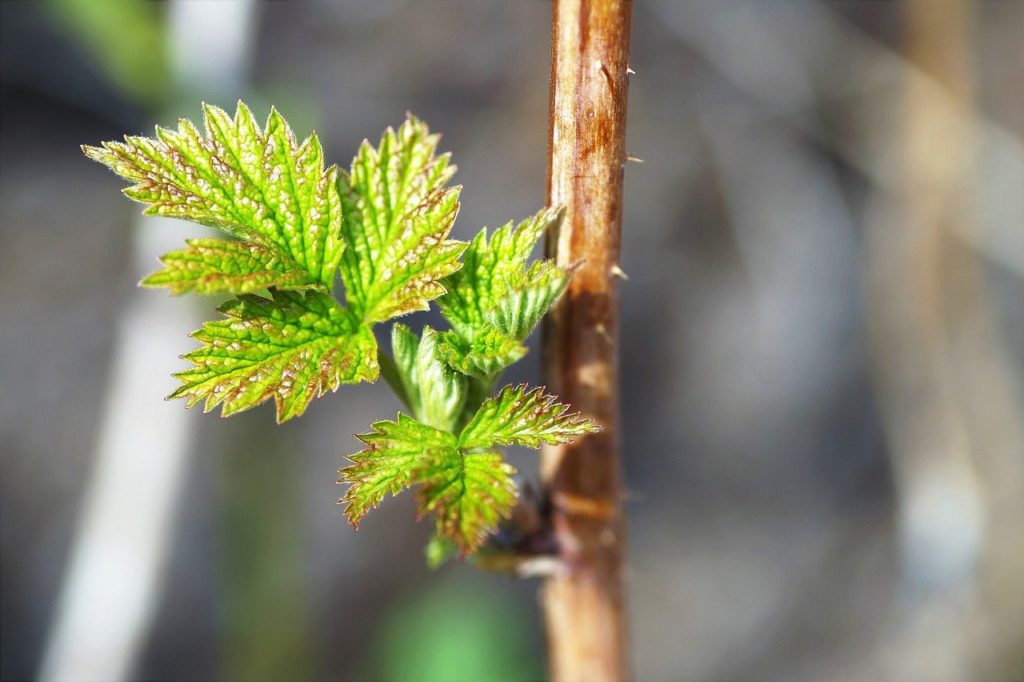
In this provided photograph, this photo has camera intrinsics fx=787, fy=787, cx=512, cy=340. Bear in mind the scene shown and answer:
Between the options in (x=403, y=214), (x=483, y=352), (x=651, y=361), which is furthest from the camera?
(x=651, y=361)

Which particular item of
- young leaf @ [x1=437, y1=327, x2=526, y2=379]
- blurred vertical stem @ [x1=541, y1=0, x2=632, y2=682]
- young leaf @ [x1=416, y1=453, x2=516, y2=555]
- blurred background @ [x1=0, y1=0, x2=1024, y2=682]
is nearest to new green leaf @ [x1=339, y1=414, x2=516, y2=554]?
young leaf @ [x1=416, y1=453, x2=516, y2=555]

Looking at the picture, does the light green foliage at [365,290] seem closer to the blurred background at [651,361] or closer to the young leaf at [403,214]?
the young leaf at [403,214]

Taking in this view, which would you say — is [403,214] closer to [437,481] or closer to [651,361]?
[437,481]

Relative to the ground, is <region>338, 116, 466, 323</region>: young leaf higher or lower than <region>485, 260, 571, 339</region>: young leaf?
higher

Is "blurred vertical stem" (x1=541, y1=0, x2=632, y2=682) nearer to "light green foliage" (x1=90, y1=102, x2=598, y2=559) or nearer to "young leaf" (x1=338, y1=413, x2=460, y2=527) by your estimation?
"light green foliage" (x1=90, y1=102, x2=598, y2=559)

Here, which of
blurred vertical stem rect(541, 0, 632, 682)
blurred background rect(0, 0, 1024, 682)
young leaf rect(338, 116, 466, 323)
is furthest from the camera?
blurred background rect(0, 0, 1024, 682)

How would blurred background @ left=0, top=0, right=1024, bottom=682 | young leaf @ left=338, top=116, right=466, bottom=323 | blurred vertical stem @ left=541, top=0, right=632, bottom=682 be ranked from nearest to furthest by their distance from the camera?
blurred vertical stem @ left=541, top=0, right=632, bottom=682 < young leaf @ left=338, top=116, right=466, bottom=323 < blurred background @ left=0, top=0, right=1024, bottom=682

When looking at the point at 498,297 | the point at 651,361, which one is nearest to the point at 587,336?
the point at 498,297
